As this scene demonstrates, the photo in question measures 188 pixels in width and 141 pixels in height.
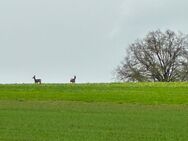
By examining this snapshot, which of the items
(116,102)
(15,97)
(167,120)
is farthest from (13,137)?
(15,97)

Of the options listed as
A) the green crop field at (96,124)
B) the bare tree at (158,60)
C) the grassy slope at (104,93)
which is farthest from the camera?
the bare tree at (158,60)

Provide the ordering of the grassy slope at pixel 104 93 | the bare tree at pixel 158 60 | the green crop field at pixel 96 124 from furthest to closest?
the bare tree at pixel 158 60
the grassy slope at pixel 104 93
the green crop field at pixel 96 124

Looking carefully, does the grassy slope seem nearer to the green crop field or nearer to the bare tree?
the green crop field

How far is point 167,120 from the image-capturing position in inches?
1286

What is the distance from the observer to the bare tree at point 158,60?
107 meters

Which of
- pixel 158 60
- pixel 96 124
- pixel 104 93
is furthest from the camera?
pixel 158 60

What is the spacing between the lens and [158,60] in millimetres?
110125

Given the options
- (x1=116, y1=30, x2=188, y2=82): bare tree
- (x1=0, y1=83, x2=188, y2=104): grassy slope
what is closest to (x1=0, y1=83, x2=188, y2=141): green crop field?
(x1=0, y1=83, x2=188, y2=104): grassy slope

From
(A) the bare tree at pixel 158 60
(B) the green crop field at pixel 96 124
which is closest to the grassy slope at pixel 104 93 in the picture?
(B) the green crop field at pixel 96 124

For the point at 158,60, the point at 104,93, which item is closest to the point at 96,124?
the point at 104,93

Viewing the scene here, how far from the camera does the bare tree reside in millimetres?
106688

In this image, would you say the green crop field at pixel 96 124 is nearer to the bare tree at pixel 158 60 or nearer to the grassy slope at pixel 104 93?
the grassy slope at pixel 104 93

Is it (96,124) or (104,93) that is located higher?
(104,93)

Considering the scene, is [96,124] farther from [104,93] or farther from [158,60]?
[158,60]
